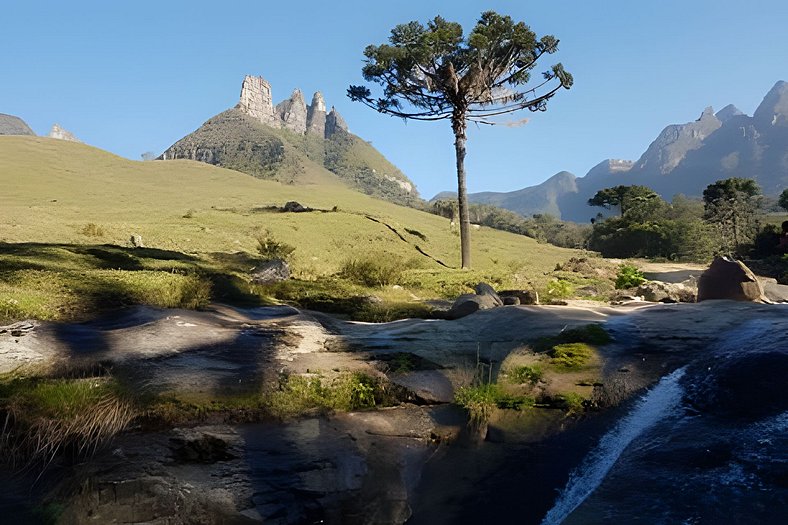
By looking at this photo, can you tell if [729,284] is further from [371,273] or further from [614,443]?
[371,273]

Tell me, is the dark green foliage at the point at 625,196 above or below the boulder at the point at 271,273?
above

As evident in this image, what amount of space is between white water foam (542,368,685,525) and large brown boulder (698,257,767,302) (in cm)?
614

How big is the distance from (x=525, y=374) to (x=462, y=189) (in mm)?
21326

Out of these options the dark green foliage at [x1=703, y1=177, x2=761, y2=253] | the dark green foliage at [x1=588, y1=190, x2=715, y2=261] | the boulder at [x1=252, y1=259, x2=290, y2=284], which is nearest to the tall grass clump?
the boulder at [x1=252, y1=259, x2=290, y2=284]

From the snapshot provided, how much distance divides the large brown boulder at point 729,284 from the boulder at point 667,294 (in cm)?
277

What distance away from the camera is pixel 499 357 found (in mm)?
7977

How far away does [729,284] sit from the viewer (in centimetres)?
1202

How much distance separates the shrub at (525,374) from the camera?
7.15m

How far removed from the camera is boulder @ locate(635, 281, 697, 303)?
1548cm

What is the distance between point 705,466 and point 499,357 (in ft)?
11.2

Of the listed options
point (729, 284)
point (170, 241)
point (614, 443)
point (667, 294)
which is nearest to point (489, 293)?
point (729, 284)

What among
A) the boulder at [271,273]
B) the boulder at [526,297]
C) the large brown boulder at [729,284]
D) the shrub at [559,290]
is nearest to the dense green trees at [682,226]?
the shrub at [559,290]

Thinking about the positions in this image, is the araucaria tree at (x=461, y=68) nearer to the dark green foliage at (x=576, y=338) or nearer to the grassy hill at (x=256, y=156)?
the dark green foliage at (x=576, y=338)

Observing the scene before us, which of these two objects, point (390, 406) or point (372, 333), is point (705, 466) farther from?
point (372, 333)
